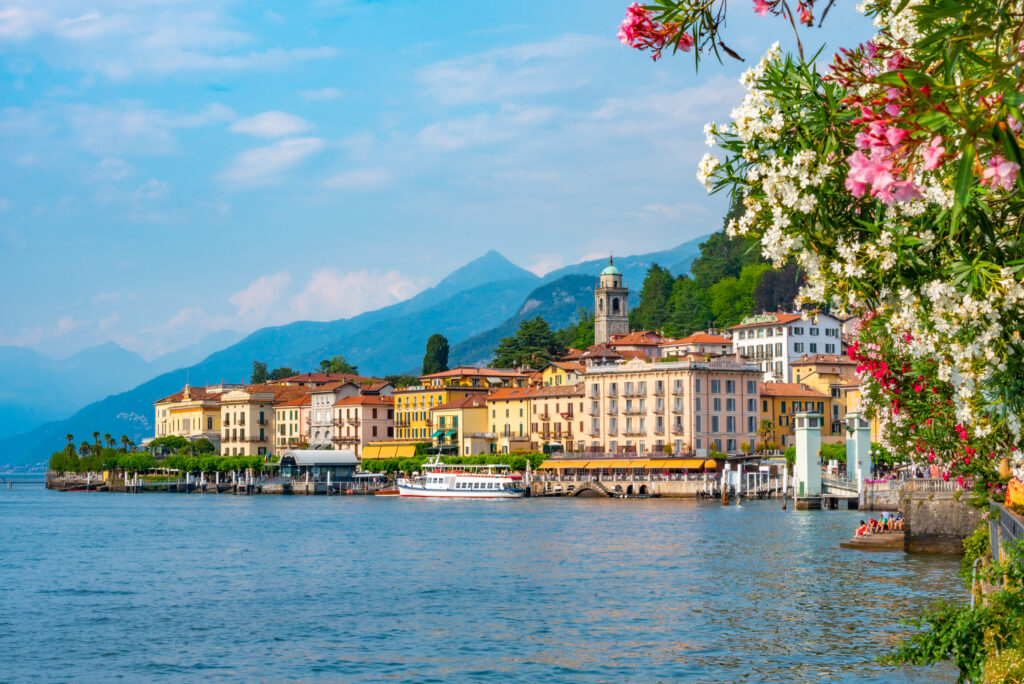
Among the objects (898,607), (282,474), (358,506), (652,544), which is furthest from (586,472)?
(898,607)

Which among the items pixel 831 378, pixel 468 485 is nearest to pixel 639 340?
pixel 831 378

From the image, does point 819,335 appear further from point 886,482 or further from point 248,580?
point 248,580

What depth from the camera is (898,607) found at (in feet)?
95.0

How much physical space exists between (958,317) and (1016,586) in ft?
22.9

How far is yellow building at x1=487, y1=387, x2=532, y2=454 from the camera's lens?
396 feet

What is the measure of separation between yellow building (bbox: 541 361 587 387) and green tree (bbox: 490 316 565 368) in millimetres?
24084

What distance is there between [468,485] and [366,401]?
39.0 metres

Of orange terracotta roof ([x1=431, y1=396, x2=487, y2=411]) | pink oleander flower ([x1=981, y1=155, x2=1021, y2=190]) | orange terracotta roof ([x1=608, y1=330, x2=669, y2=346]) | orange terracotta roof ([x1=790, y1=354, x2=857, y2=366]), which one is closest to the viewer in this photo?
pink oleander flower ([x1=981, y1=155, x2=1021, y2=190])

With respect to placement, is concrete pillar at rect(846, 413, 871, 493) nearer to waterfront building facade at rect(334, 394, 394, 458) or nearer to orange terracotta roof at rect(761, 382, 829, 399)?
orange terracotta roof at rect(761, 382, 829, 399)

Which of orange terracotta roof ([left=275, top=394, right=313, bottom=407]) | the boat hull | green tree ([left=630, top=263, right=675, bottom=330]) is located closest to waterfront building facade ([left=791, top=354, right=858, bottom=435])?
the boat hull

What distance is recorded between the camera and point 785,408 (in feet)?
362

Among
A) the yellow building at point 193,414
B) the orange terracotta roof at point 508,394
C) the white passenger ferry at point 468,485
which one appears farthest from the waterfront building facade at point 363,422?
the white passenger ferry at point 468,485

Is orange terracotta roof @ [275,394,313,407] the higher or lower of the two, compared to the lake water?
higher

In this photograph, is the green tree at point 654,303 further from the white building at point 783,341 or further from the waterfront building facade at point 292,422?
the waterfront building facade at point 292,422
